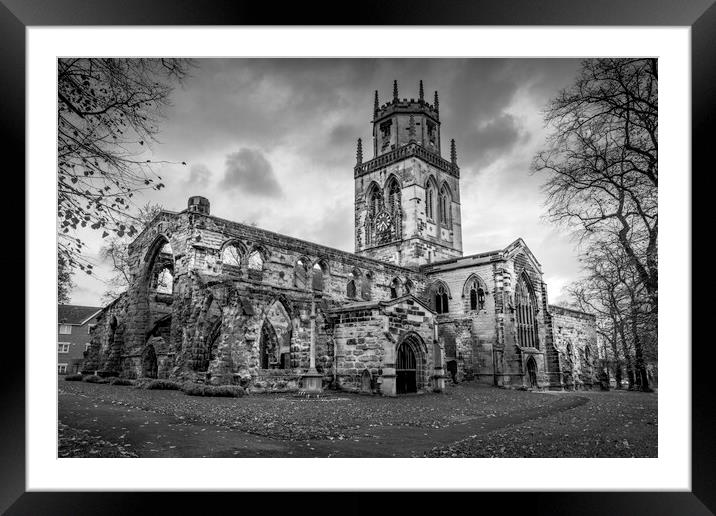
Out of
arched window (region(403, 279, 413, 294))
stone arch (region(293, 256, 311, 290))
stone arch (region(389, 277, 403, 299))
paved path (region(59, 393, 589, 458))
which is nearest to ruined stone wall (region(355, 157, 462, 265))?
arched window (region(403, 279, 413, 294))

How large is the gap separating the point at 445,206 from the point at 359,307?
2249cm

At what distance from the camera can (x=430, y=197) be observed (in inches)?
1447

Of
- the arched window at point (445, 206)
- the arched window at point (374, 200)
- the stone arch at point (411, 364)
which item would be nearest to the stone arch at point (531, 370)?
the stone arch at point (411, 364)

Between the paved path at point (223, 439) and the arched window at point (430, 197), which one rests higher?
the arched window at point (430, 197)

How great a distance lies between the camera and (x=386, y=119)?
123ft

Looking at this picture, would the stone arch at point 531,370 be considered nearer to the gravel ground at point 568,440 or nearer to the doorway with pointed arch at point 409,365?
the doorway with pointed arch at point 409,365

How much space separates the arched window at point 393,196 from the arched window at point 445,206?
13.0 feet

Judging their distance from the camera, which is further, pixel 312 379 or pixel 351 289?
pixel 351 289

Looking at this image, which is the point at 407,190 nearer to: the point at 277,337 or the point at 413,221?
the point at 413,221

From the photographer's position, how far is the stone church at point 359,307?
1655 centimetres

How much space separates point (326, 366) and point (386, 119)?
25299 mm

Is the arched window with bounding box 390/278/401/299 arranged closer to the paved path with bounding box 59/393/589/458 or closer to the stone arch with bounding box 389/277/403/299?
the stone arch with bounding box 389/277/403/299

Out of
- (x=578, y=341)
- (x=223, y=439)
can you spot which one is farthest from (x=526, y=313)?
(x=223, y=439)
